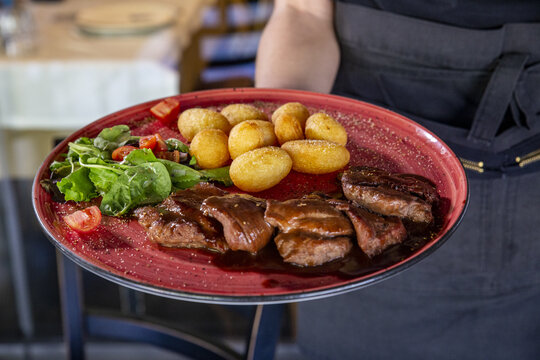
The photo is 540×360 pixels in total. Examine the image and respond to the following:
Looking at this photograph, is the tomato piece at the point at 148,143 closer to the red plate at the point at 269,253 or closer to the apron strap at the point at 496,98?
the red plate at the point at 269,253

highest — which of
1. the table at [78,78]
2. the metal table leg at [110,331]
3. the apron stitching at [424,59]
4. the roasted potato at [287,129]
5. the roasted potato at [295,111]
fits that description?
the apron stitching at [424,59]

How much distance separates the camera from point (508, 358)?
1896 millimetres

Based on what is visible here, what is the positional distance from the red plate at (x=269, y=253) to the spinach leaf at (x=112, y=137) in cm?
8

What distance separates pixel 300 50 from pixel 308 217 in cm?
79

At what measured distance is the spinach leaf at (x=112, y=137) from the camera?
1.23 metres

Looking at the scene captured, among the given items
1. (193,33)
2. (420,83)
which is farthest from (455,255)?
(193,33)

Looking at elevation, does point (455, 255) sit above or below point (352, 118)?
below

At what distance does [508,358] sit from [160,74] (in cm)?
196

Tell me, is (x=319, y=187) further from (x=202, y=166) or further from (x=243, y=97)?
(x=243, y=97)

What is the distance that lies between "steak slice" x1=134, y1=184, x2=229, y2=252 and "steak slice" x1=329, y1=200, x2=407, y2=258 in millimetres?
234

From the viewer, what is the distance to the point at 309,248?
0.93 metres

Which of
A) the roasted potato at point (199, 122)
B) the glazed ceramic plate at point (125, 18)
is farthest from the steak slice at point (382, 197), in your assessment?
the glazed ceramic plate at point (125, 18)

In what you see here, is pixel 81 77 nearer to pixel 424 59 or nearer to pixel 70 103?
pixel 70 103

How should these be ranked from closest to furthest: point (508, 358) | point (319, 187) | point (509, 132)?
point (319, 187)
point (509, 132)
point (508, 358)
